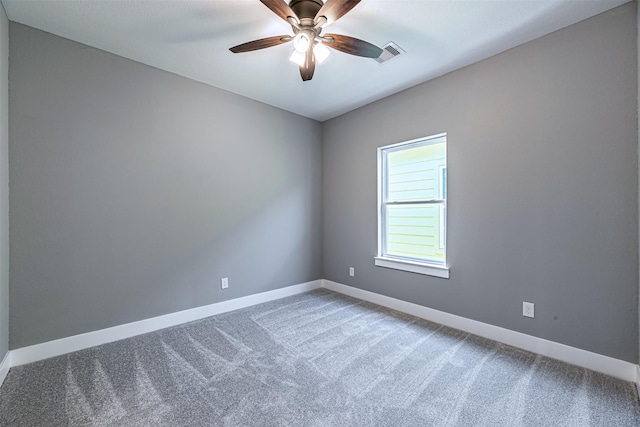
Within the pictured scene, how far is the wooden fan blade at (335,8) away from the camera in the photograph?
160 cm

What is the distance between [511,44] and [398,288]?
259 centimetres

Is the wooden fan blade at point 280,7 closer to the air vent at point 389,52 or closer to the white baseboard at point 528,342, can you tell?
the air vent at point 389,52

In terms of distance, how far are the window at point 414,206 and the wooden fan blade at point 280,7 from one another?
192cm

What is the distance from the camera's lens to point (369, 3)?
1896 millimetres

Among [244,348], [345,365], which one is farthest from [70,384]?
[345,365]

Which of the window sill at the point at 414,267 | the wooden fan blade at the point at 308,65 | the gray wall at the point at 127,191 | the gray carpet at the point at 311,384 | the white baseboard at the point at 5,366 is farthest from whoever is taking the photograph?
the window sill at the point at 414,267

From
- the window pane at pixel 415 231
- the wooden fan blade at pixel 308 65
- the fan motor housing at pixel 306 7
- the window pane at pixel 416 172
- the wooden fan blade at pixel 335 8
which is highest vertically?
the fan motor housing at pixel 306 7

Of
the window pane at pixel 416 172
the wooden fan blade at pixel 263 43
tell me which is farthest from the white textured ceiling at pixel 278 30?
the window pane at pixel 416 172

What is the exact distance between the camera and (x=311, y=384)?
185cm

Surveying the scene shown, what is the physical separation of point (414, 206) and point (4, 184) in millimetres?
3613

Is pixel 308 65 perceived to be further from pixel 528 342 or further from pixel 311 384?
pixel 528 342

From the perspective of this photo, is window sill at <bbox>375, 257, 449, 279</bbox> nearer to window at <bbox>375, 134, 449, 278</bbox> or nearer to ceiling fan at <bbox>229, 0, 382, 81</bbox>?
window at <bbox>375, 134, 449, 278</bbox>

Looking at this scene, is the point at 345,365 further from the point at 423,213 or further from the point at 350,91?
the point at 350,91

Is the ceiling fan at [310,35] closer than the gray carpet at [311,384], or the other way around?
the gray carpet at [311,384]
